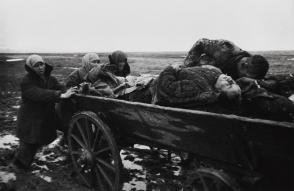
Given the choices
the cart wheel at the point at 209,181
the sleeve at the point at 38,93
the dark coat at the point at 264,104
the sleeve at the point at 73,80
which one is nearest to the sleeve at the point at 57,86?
the sleeve at the point at 73,80

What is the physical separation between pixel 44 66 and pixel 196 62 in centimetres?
211

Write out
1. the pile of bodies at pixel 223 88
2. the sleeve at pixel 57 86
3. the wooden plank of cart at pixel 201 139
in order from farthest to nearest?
the sleeve at pixel 57 86 < the pile of bodies at pixel 223 88 < the wooden plank of cart at pixel 201 139

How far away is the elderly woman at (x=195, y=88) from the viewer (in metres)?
2.97

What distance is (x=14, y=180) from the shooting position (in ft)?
14.5

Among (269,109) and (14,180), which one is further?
(14,180)

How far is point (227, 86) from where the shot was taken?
295 centimetres

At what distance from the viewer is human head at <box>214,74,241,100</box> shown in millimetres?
2895

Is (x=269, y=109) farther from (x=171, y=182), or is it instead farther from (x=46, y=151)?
(x=46, y=151)

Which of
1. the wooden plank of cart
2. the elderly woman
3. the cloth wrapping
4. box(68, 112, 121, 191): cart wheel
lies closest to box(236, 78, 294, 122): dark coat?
the elderly woman

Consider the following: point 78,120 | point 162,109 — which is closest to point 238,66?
point 162,109

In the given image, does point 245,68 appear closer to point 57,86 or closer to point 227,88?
point 227,88

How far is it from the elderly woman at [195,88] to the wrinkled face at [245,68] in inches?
18.7

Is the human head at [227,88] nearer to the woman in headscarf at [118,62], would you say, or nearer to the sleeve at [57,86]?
the woman in headscarf at [118,62]

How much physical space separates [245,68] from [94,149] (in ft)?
6.45
